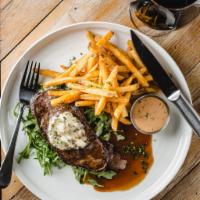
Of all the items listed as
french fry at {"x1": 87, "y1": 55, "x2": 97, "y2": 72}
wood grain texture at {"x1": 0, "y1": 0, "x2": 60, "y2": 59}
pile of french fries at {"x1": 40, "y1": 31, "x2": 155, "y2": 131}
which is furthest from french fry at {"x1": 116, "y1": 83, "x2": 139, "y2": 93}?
wood grain texture at {"x1": 0, "y1": 0, "x2": 60, "y2": 59}

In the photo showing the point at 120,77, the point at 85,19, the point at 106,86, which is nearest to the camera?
the point at 106,86

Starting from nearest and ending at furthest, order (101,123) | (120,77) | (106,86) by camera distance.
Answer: (106,86) → (120,77) → (101,123)

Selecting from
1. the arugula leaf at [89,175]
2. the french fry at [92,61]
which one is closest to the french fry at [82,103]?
the french fry at [92,61]

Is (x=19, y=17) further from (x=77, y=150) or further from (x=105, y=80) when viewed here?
(x=77, y=150)

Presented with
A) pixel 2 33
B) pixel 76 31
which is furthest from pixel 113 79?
pixel 2 33

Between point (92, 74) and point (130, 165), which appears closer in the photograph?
point (92, 74)

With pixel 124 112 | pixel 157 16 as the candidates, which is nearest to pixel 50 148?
pixel 124 112

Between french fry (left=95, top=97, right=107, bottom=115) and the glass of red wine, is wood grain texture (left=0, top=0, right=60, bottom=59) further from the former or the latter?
french fry (left=95, top=97, right=107, bottom=115)
